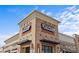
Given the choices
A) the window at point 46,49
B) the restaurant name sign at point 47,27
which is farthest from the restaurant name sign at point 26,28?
the window at point 46,49

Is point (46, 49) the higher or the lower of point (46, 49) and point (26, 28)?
the lower

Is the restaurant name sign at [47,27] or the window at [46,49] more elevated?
the restaurant name sign at [47,27]

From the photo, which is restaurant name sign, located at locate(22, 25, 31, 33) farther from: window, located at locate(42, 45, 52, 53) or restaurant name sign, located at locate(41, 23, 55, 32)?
window, located at locate(42, 45, 52, 53)

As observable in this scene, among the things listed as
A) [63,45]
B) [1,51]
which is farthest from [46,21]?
[1,51]

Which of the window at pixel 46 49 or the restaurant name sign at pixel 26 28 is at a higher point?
the restaurant name sign at pixel 26 28

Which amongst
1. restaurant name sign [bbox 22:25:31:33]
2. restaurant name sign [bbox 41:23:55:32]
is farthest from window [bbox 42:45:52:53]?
restaurant name sign [bbox 22:25:31:33]

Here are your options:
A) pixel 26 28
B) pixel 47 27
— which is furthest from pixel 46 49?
pixel 26 28

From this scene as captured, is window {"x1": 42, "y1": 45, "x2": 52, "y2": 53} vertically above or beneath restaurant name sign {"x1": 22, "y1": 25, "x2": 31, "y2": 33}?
beneath

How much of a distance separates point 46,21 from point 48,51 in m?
0.60

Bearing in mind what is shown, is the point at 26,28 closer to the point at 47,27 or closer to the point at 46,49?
the point at 47,27

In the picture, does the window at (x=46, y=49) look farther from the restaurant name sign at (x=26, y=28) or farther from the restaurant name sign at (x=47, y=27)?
the restaurant name sign at (x=26, y=28)

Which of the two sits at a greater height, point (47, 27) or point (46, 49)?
point (47, 27)
